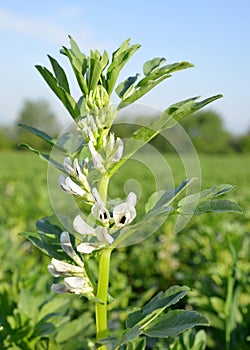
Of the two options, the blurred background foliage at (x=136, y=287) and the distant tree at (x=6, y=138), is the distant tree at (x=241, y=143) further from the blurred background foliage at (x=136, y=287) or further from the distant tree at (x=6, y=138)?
the blurred background foliage at (x=136, y=287)

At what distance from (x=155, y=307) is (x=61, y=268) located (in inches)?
7.9

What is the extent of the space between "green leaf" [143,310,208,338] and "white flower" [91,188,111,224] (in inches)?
8.8

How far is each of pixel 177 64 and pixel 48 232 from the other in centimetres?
46

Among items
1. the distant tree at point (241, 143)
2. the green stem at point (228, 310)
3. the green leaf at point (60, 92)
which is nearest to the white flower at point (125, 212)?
the green leaf at point (60, 92)

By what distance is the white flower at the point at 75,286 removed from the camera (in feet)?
2.88

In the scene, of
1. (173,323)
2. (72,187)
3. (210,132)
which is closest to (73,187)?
(72,187)

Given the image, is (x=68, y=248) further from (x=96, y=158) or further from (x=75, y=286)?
(x=96, y=158)

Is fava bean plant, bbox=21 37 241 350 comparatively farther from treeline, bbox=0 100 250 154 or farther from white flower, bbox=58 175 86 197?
treeline, bbox=0 100 250 154

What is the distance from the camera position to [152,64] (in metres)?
0.93

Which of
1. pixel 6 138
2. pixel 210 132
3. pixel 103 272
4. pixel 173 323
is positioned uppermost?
pixel 103 272

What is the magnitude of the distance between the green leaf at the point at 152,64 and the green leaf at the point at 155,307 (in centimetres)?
42

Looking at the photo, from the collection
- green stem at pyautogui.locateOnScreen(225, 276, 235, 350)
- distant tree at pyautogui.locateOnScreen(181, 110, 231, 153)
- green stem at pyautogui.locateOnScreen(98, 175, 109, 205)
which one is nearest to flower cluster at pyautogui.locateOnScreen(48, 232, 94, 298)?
green stem at pyautogui.locateOnScreen(98, 175, 109, 205)

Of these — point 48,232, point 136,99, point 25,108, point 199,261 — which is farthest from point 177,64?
point 25,108

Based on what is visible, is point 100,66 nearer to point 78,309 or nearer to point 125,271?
point 78,309
